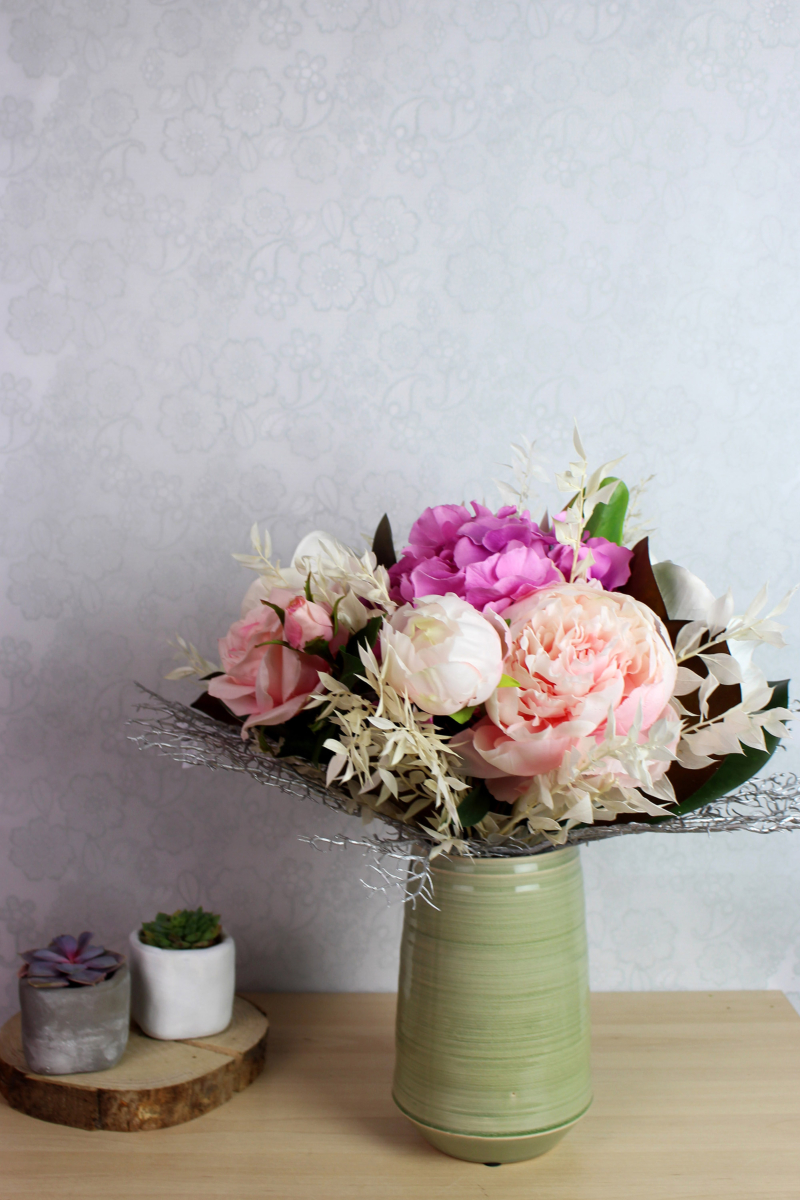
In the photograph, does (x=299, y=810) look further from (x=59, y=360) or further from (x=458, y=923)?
(x=59, y=360)

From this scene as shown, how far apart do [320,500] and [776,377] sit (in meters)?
0.52

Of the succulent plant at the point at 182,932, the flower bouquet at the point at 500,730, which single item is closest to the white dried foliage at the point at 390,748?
the flower bouquet at the point at 500,730

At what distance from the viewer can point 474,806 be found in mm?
602

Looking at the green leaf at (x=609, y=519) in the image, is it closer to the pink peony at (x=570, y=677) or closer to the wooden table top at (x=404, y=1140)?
the pink peony at (x=570, y=677)

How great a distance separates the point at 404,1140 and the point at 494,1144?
0.31 feet

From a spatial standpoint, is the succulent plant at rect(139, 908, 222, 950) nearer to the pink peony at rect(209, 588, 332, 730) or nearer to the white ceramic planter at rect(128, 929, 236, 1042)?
the white ceramic planter at rect(128, 929, 236, 1042)

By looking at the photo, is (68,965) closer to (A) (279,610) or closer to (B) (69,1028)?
(B) (69,1028)

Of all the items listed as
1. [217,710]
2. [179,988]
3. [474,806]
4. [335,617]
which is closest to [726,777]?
[474,806]

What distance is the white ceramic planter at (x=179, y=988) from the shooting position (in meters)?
0.78

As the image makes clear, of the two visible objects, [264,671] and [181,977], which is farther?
[181,977]

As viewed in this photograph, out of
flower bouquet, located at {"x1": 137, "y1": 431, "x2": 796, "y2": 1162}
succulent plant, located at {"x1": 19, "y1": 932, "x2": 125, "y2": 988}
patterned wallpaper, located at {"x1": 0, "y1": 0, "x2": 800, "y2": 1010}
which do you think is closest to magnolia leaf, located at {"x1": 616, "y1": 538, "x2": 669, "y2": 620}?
flower bouquet, located at {"x1": 137, "y1": 431, "x2": 796, "y2": 1162}

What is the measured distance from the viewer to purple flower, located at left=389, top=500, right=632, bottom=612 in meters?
0.60

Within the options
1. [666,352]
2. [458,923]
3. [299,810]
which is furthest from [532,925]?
[666,352]

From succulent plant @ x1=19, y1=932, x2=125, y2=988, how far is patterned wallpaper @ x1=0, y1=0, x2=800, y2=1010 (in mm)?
190
